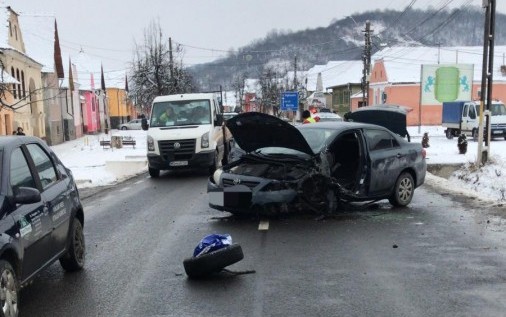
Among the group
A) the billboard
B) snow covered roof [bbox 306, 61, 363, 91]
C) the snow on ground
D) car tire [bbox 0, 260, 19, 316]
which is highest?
snow covered roof [bbox 306, 61, 363, 91]

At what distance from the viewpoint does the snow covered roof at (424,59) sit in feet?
174

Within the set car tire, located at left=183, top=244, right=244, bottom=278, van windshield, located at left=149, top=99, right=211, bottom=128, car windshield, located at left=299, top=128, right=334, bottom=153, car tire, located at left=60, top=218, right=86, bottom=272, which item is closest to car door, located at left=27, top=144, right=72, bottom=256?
car tire, located at left=60, top=218, right=86, bottom=272

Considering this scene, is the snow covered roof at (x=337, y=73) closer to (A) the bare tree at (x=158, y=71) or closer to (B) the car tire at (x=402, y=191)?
(A) the bare tree at (x=158, y=71)

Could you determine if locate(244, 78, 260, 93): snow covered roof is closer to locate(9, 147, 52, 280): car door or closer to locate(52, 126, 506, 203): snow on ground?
locate(52, 126, 506, 203): snow on ground

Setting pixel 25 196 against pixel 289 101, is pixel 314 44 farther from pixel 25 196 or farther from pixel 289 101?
pixel 25 196

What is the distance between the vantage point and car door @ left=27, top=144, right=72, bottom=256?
530 cm

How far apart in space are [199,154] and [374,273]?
1024 cm

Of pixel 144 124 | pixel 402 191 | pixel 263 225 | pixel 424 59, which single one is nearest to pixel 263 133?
pixel 263 225

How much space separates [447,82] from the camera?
153 ft

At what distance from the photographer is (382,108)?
18625 mm

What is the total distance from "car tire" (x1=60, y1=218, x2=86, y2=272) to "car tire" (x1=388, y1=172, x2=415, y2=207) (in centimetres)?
588

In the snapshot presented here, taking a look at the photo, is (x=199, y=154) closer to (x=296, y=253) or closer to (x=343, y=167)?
(x=343, y=167)

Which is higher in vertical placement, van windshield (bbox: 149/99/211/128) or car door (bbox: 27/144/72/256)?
van windshield (bbox: 149/99/211/128)

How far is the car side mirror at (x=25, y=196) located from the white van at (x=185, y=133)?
1109 cm
